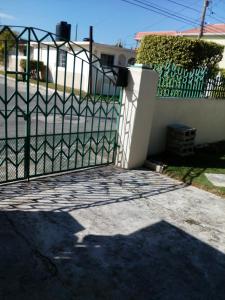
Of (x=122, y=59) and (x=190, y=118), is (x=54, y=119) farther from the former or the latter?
(x=122, y=59)

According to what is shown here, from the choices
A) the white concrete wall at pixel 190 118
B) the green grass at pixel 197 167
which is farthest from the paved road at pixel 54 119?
the green grass at pixel 197 167

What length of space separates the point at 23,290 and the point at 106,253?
3.16 feet

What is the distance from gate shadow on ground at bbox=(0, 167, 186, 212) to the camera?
4.20 metres

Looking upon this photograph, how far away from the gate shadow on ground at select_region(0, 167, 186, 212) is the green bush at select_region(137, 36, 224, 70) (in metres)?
7.79

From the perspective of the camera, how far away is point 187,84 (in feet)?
23.6

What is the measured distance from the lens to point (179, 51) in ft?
39.8

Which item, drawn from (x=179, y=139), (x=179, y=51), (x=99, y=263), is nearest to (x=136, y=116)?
(x=179, y=139)

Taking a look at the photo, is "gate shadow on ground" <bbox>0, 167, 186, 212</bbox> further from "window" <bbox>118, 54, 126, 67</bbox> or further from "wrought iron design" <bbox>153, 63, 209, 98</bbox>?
"window" <bbox>118, 54, 126, 67</bbox>

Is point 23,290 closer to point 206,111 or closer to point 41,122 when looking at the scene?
point 206,111

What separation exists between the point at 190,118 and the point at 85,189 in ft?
12.9

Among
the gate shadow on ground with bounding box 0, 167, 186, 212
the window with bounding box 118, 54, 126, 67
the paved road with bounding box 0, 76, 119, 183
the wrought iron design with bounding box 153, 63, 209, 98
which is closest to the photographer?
the gate shadow on ground with bounding box 0, 167, 186, 212

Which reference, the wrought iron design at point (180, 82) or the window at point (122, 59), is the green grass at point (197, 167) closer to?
the wrought iron design at point (180, 82)

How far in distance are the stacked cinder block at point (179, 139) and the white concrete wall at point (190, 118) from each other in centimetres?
14

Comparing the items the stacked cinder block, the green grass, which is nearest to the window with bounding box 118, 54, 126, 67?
the green grass
